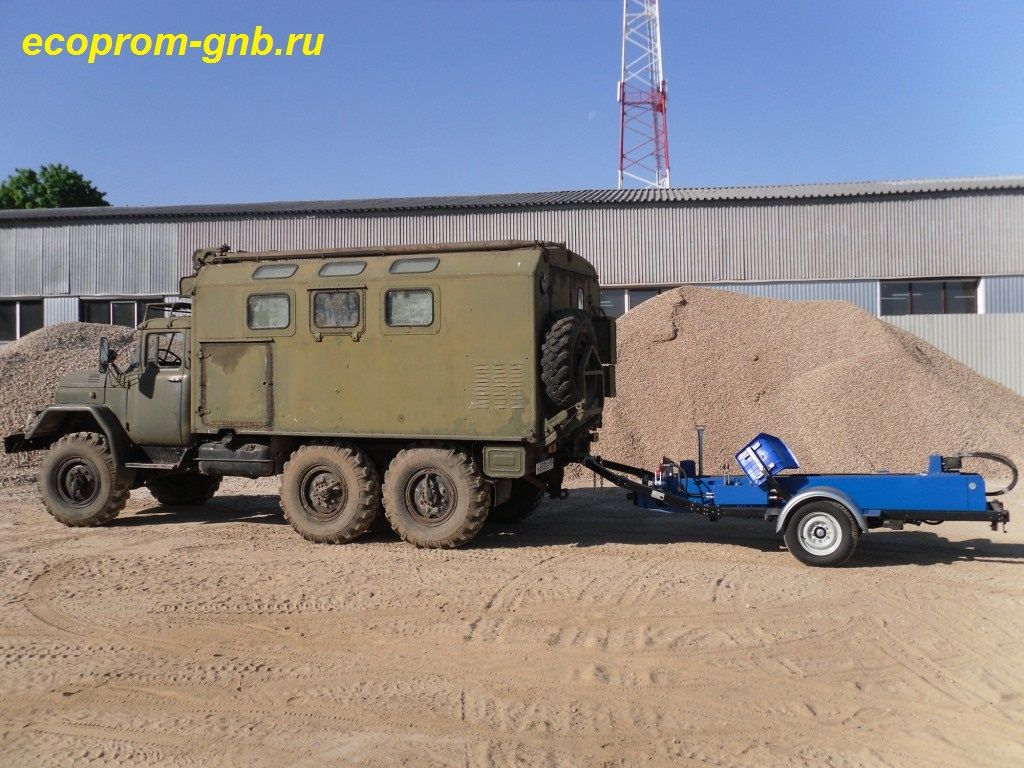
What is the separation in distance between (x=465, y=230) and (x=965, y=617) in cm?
2026

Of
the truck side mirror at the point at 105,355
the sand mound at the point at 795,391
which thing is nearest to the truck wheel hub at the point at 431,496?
the truck side mirror at the point at 105,355

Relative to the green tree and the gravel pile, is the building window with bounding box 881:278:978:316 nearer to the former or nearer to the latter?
the gravel pile

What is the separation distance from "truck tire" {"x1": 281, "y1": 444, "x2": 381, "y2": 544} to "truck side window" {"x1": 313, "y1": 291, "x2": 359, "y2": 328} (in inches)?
58.3

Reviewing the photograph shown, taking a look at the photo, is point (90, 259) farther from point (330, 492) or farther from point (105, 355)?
point (330, 492)

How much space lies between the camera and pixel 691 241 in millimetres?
24688

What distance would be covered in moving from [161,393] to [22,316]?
66.3ft

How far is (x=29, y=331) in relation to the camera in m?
27.7

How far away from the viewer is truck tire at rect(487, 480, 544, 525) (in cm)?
1136

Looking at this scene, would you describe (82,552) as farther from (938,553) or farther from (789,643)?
(938,553)

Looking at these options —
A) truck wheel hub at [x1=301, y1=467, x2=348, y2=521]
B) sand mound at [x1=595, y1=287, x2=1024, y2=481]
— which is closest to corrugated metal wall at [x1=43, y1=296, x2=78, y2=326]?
sand mound at [x1=595, y1=287, x2=1024, y2=481]

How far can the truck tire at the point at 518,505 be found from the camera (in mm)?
11359

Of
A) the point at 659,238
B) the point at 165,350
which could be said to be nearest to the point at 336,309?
the point at 165,350

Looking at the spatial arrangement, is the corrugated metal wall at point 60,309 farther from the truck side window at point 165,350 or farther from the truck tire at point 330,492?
the truck tire at point 330,492

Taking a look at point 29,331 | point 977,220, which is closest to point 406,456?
point 977,220
